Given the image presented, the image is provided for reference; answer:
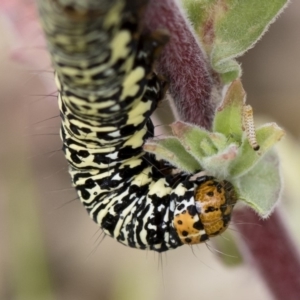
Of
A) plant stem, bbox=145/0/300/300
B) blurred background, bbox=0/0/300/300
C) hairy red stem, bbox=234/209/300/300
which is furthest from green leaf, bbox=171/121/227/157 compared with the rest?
blurred background, bbox=0/0/300/300

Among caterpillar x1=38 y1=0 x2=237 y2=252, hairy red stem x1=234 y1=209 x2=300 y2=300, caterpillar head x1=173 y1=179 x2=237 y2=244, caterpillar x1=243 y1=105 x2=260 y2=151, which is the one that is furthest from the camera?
hairy red stem x1=234 y1=209 x2=300 y2=300

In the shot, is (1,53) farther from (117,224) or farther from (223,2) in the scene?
(223,2)

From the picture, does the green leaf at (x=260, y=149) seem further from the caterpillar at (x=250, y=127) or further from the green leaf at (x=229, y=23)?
the green leaf at (x=229, y=23)

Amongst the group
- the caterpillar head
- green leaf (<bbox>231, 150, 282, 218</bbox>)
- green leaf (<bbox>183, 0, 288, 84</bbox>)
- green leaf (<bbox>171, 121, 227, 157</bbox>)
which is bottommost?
the caterpillar head

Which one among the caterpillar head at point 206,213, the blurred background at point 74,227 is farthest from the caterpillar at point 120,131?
the blurred background at point 74,227

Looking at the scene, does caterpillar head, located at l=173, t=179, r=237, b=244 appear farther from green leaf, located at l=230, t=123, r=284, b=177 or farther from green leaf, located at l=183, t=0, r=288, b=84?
green leaf, located at l=183, t=0, r=288, b=84

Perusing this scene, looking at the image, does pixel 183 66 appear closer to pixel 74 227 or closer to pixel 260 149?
pixel 260 149
